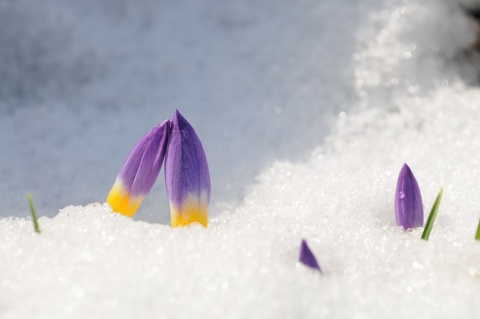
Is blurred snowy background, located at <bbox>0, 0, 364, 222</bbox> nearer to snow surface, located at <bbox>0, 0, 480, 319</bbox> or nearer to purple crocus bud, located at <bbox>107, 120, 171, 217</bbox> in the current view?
snow surface, located at <bbox>0, 0, 480, 319</bbox>

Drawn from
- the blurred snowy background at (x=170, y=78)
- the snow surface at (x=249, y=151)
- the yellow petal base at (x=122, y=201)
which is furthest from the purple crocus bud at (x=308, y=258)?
the blurred snowy background at (x=170, y=78)

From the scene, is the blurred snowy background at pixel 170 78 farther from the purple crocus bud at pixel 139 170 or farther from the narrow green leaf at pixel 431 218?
the narrow green leaf at pixel 431 218

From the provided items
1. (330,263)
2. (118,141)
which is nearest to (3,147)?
(118,141)

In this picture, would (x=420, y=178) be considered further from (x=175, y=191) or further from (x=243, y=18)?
(x=243, y=18)

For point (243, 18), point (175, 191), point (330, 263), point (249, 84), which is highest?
point (243, 18)

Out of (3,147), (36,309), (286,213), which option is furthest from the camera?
(3,147)

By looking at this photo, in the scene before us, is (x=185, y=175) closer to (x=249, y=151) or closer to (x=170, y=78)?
(x=249, y=151)
